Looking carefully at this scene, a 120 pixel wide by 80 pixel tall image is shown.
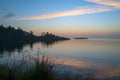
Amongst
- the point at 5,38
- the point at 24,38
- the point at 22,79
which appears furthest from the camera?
the point at 24,38

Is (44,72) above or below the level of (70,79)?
above

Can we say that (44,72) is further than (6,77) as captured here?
No

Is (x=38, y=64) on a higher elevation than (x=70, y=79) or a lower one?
higher

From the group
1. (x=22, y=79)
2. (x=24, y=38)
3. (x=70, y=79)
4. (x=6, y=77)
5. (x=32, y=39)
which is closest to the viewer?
(x=22, y=79)

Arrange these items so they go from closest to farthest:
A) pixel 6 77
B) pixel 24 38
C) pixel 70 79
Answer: pixel 6 77
pixel 70 79
pixel 24 38

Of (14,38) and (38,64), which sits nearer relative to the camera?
(38,64)

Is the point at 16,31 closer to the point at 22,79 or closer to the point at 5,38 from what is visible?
the point at 5,38

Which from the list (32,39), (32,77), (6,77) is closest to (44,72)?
(32,77)

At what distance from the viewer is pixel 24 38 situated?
151 m

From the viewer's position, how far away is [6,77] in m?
7.42

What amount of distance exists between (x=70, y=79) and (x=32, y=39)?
15740cm

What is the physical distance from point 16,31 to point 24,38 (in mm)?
11633

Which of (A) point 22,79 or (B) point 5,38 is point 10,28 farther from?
(A) point 22,79

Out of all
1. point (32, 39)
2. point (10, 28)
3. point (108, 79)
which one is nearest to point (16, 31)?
point (10, 28)
